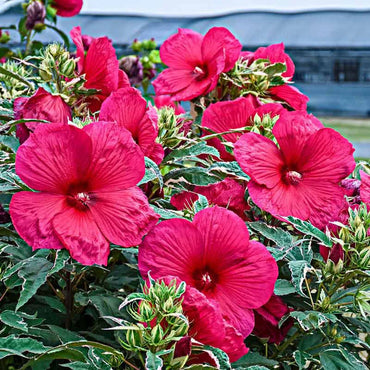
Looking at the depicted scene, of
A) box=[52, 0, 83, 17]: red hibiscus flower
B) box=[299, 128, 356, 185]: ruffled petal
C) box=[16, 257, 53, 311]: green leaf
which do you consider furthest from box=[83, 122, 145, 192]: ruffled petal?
box=[52, 0, 83, 17]: red hibiscus flower

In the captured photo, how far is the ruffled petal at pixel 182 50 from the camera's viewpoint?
92 cm

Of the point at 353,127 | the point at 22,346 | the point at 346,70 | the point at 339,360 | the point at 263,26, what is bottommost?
the point at 353,127

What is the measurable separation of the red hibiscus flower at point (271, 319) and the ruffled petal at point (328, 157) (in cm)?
14

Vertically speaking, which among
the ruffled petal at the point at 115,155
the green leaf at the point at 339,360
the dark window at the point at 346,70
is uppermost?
the ruffled petal at the point at 115,155

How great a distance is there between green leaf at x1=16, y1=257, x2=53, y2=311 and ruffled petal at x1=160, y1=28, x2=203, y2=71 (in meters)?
0.44

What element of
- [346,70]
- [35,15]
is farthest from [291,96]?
[346,70]

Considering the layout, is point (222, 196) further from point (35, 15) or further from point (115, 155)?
point (35, 15)

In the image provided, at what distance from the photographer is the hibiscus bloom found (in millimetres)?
527

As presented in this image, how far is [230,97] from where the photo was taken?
2.96 ft

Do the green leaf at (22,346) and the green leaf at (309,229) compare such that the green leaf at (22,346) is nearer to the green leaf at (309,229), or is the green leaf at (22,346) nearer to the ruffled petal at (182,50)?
the green leaf at (309,229)

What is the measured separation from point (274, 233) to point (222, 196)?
81 mm

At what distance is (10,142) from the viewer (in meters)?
0.66

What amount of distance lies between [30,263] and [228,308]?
0.19m

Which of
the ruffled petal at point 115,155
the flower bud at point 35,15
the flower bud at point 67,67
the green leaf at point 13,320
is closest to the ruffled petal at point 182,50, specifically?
the flower bud at point 67,67
